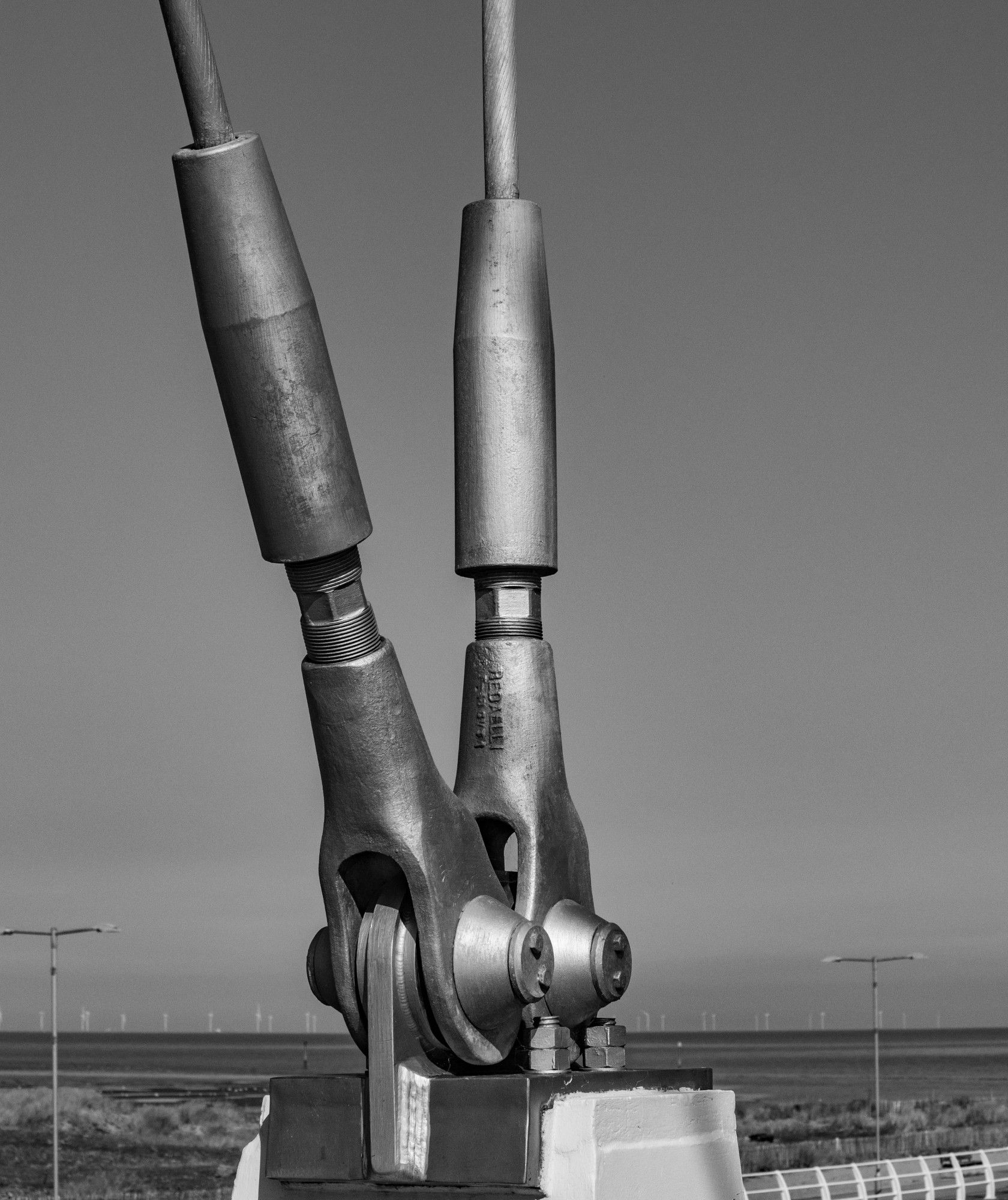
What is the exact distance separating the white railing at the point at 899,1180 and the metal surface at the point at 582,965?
6980 millimetres

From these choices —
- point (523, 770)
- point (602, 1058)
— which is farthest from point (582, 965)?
point (523, 770)

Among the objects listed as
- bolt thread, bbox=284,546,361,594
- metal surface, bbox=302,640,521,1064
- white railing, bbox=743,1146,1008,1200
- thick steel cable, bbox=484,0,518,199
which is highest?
thick steel cable, bbox=484,0,518,199

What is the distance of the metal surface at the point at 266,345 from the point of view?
566 centimetres

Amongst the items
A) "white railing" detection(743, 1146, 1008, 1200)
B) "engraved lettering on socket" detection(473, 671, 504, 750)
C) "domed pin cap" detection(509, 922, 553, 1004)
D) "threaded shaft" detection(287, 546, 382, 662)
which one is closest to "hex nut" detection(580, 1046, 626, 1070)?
"domed pin cap" detection(509, 922, 553, 1004)

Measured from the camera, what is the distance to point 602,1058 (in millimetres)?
6445

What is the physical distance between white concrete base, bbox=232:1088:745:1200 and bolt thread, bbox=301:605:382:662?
62.2 inches

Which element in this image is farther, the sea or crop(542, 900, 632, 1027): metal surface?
the sea

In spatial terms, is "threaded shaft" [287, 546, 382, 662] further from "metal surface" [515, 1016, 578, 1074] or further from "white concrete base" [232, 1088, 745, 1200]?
"white concrete base" [232, 1088, 745, 1200]

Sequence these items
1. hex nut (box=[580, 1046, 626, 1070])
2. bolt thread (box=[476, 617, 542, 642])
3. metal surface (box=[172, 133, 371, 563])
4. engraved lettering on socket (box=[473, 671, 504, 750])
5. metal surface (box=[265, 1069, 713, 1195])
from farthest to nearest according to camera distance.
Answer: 1. bolt thread (box=[476, 617, 542, 642])
2. engraved lettering on socket (box=[473, 671, 504, 750])
3. hex nut (box=[580, 1046, 626, 1070])
4. metal surface (box=[265, 1069, 713, 1195])
5. metal surface (box=[172, 133, 371, 563])

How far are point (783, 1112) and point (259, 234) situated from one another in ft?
227

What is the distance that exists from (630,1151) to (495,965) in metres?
Result: 0.77

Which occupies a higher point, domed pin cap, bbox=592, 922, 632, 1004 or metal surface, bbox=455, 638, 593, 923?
metal surface, bbox=455, 638, 593, 923

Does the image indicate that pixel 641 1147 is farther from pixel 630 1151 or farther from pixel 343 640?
pixel 343 640

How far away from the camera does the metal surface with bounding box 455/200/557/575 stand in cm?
676
